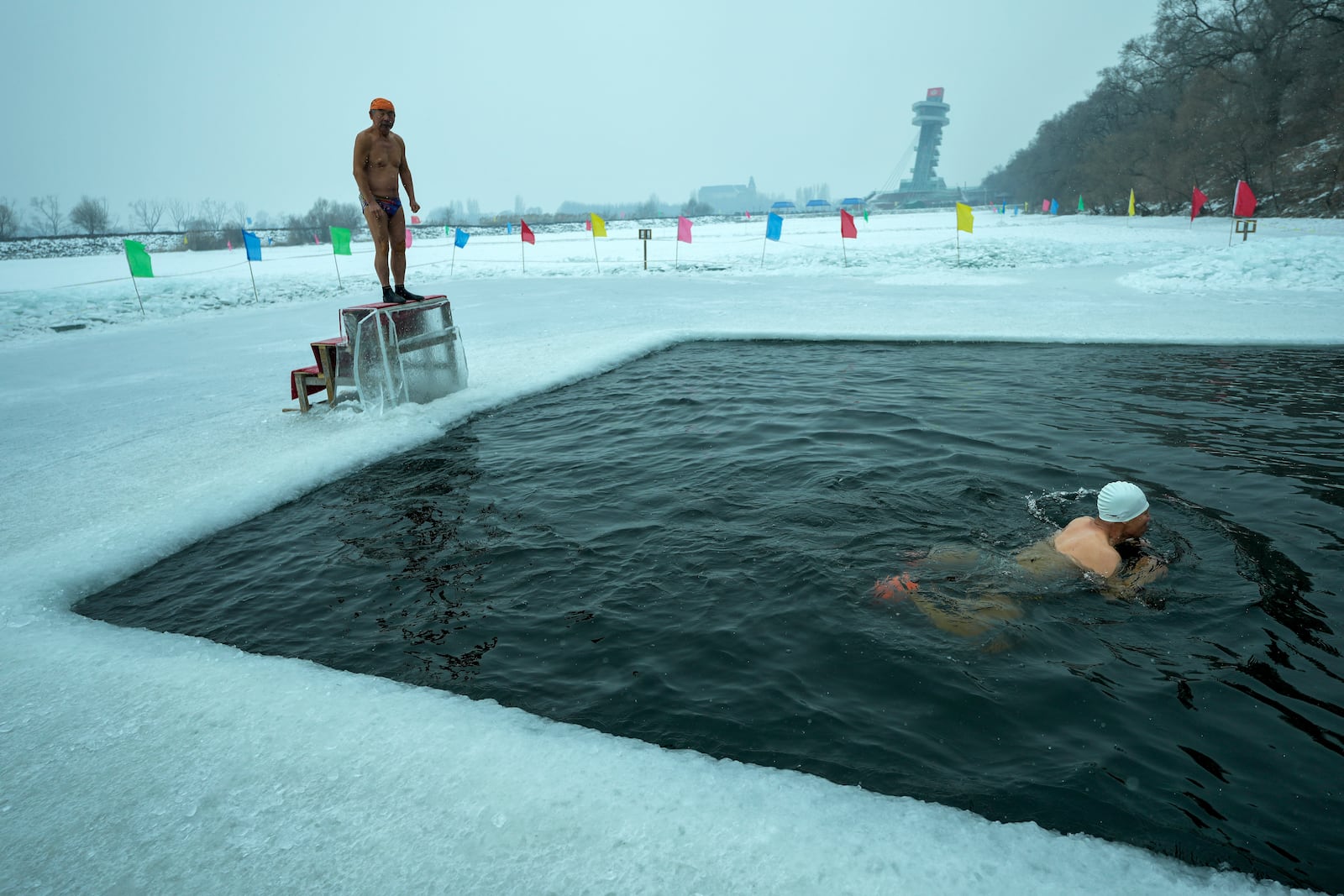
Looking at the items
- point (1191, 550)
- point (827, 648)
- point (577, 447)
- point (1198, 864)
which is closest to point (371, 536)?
point (577, 447)

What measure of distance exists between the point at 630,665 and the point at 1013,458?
3.83 meters

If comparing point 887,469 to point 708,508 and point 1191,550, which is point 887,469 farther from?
point 1191,550

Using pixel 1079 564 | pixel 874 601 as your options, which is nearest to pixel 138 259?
pixel 874 601

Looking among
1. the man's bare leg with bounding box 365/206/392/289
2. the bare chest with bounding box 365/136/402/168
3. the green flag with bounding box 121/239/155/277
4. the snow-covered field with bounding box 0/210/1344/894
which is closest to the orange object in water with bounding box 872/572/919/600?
the snow-covered field with bounding box 0/210/1344/894

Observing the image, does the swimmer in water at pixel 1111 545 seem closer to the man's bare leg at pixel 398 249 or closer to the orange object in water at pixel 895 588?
the orange object in water at pixel 895 588

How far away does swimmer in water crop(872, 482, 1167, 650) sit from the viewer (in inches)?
148

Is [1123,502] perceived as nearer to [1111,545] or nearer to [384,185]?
[1111,545]

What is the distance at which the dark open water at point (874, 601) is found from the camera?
2.75m

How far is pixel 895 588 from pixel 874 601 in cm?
14

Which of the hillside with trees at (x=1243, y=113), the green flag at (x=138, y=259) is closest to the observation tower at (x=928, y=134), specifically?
the hillside with trees at (x=1243, y=113)

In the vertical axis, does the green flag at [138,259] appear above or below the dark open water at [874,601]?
above

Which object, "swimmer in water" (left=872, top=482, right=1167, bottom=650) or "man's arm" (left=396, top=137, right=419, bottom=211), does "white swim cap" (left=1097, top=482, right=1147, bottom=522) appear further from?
"man's arm" (left=396, top=137, right=419, bottom=211)

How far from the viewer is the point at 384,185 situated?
7.53m

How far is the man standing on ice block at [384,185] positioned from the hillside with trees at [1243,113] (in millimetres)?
40360
